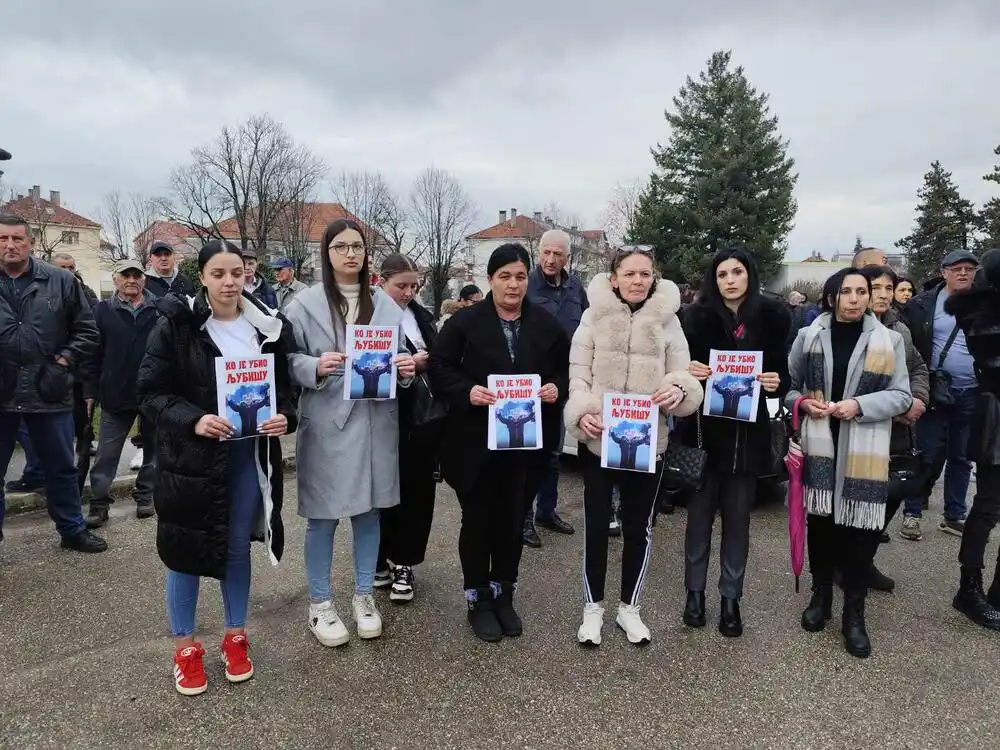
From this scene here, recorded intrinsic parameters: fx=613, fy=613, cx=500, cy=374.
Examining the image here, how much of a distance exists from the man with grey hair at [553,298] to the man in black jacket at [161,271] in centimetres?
346

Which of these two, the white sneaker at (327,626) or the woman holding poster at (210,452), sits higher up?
the woman holding poster at (210,452)

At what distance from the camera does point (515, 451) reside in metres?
3.43

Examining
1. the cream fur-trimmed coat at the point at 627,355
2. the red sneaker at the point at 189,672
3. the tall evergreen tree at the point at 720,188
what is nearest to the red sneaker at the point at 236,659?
the red sneaker at the point at 189,672

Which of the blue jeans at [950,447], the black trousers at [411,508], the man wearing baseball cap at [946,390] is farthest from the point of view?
the blue jeans at [950,447]

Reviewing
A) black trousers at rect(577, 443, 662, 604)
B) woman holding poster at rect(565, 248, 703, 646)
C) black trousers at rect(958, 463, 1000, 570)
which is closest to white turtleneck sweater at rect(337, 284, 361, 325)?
woman holding poster at rect(565, 248, 703, 646)

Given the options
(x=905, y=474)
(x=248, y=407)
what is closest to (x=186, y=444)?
(x=248, y=407)

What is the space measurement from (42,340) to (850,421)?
17.4 feet

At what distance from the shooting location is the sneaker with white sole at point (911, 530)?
506 centimetres

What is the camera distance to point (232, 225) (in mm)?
50062

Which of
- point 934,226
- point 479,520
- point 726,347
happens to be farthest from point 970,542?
point 934,226

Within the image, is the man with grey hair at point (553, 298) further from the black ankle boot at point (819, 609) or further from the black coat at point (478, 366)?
the black ankle boot at point (819, 609)

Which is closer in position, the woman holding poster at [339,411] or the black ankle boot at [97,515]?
the woman holding poster at [339,411]

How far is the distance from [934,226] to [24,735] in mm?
43858

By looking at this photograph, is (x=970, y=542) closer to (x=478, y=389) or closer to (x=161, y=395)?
(x=478, y=389)
